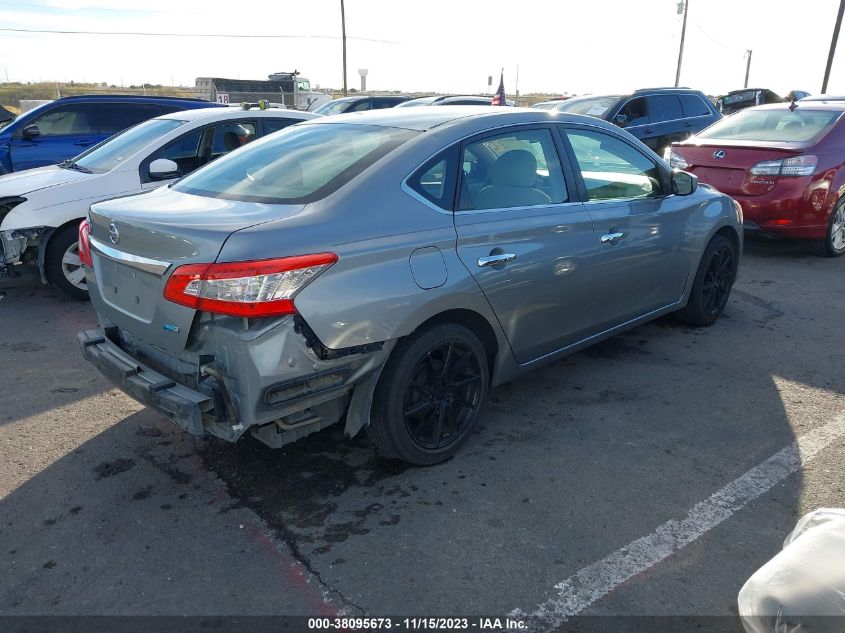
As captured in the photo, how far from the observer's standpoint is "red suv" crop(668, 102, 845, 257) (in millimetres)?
7391

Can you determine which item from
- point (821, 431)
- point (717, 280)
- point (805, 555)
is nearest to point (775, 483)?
point (821, 431)

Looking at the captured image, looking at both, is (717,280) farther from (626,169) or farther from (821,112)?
(821,112)

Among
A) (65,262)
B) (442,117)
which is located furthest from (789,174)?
(65,262)

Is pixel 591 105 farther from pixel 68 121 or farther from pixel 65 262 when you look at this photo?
pixel 65 262

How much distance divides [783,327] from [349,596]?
4.47 m

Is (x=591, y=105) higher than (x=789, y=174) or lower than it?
higher

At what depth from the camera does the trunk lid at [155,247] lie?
112 inches

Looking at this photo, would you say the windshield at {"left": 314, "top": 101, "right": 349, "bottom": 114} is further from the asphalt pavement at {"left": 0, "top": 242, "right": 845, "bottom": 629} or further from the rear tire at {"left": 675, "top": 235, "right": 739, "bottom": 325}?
the asphalt pavement at {"left": 0, "top": 242, "right": 845, "bottom": 629}

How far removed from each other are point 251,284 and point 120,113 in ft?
27.3

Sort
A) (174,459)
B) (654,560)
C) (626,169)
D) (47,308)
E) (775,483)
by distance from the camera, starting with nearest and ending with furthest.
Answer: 1. (654,560)
2. (775,483)
3. (174,459)
4. (626,169)
5. (47,308)

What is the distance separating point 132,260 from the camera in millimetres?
3092

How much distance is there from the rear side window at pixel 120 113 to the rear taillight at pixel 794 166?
7.62m

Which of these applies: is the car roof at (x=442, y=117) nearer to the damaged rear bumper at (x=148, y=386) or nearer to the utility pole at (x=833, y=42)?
the damaged rear bumper at (x=148, y=386)

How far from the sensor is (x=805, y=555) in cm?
225
